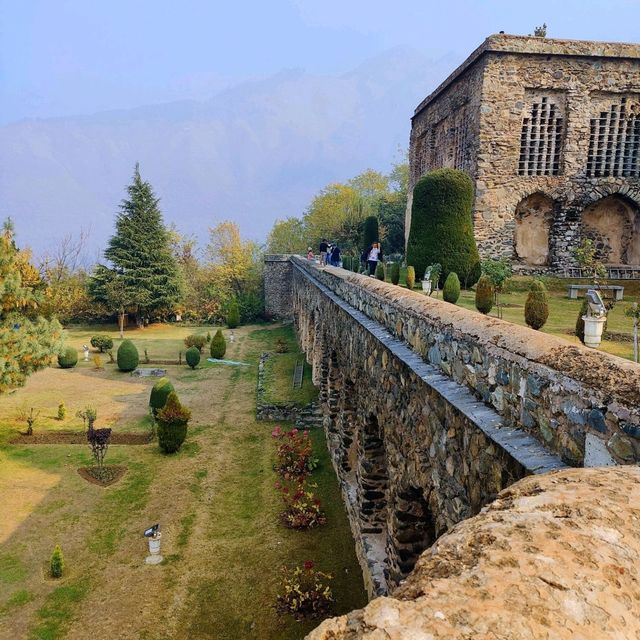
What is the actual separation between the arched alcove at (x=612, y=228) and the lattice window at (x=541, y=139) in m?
2.33

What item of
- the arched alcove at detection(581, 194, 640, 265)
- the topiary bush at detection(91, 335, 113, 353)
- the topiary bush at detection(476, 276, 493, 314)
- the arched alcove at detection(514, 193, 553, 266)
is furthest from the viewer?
the topiary bush at detection(91, 335, 113, 353)

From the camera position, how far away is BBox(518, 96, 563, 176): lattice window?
19766mm

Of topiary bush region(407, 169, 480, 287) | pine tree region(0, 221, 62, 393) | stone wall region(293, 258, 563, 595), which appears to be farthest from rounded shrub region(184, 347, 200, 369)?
stone wall region(293, 258, 563, 595)

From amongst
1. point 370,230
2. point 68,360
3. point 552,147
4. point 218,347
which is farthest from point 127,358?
point 552,147

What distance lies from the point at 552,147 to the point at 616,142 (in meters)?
2.27

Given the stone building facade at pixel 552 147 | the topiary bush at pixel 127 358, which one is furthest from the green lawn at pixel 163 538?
the stone building facade at pixel 552 147

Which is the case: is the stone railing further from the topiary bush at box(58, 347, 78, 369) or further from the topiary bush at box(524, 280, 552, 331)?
the topiary bush at box(58, 347, 78, 369)

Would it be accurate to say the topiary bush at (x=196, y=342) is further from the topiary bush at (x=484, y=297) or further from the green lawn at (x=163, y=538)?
the topiary bush at (x=484, y=297)

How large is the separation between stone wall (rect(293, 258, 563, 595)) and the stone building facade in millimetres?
10409

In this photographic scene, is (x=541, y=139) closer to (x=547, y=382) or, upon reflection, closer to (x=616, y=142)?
(x=616, y=142)

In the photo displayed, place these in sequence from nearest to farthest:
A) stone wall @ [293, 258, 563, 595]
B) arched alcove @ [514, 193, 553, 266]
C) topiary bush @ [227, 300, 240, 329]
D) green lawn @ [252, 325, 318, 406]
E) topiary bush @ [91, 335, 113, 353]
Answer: stone wall @ [293, 258, 563, 595] → green lawn @ [252, 325, 318, 406] → arched alcove @ [514, 193, 553, 266] → topiary bush @ [91, 335, 113, 353] → topiary bush @ [227, 300, 240, 329]

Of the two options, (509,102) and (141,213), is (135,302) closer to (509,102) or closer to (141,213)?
(141,213)

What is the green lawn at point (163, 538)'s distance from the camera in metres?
8.78

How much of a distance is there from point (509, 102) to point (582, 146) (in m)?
3.15
